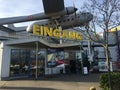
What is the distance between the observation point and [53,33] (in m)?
26.4

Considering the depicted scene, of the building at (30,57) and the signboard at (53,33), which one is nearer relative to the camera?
the building at (30,57)

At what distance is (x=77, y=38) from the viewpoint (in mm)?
28703

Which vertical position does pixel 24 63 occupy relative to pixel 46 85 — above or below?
above

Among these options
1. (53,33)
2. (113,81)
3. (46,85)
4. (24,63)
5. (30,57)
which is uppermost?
(53,33)

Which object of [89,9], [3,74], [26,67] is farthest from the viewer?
[26,67]

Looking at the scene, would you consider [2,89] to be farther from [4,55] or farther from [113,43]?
[113,43]

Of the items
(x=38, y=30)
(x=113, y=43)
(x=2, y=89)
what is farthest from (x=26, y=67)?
(x=113, y=43)

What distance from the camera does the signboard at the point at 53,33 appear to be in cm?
2436

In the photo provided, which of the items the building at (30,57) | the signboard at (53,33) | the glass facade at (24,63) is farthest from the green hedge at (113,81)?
the signboard at (53,33)

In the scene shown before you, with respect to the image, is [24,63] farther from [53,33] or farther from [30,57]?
[53,33]

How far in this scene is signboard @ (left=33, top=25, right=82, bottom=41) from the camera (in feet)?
79.9

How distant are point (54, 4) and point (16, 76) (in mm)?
23160

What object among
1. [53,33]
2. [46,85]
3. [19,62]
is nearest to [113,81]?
[46,85]

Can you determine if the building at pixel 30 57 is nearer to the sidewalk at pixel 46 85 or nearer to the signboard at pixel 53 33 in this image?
the signboard at pixel 53 33
